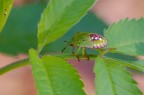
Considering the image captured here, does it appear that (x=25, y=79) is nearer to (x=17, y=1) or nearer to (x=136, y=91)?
(x=17, y=1)

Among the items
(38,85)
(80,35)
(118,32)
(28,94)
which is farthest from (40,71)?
(28,94)

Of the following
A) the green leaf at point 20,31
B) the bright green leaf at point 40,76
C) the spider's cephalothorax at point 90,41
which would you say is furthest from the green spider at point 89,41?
the green leaf at point 20,31

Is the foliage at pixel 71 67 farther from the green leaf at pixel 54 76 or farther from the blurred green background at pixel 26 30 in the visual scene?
the blurred green background at pixel 26 30

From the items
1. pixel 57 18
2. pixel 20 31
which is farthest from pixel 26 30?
pixel 57 18

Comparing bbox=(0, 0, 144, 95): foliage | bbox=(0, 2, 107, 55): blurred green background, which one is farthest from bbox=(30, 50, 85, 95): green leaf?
bbox=(0, 2, 107, 55): blurred green background

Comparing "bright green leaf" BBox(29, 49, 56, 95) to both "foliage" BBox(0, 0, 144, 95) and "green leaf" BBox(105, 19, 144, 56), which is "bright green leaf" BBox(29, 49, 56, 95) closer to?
"foliage" BBox(0, 0, 144, 95)

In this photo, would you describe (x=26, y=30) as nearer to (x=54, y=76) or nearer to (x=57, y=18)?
(x=57, y=18)

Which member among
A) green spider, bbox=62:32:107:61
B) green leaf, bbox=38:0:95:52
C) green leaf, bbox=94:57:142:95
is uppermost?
green leaf, bbox=38:0:95:52
